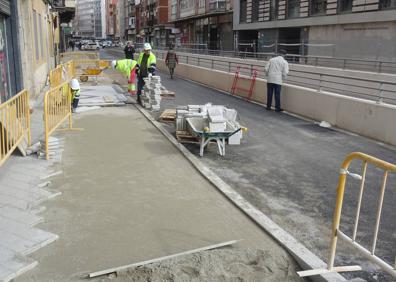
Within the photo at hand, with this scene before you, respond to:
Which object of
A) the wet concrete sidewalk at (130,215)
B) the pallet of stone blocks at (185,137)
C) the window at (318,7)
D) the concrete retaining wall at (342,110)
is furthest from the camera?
the window at (318,7)

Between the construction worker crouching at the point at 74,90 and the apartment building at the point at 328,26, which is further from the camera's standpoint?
the apartment building at the point at 328,26

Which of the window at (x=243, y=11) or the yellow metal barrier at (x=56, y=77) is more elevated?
the window at (x=243, y=11)

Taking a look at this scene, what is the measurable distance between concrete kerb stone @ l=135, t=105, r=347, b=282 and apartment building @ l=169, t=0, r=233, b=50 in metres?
38.0

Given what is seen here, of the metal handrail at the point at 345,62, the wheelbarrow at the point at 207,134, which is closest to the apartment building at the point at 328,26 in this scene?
the metal handrail at the point at 345,62

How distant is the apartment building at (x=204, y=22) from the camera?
50.0m

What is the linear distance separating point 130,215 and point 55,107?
14.2 feet

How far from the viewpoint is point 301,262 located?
14.0ft

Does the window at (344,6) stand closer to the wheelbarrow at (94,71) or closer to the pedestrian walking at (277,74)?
the wheelbarrow at (94,71)

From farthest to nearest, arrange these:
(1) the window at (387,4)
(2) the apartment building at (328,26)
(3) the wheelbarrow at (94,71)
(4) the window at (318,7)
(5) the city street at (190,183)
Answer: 1. (4) the window at (318,7)
2. (2) the apartment building at (328,26)
3. (1) the window at (387,4)
4. (3) the wheelbarrow at (94,71)
5. (5) the city street at (190,183)

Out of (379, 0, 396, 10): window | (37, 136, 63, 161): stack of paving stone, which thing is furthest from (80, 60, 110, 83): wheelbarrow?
(379, 0, 396, 10): window

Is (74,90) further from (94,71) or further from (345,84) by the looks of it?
(94,71)

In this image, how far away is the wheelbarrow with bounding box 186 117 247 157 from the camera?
8109 millimetres

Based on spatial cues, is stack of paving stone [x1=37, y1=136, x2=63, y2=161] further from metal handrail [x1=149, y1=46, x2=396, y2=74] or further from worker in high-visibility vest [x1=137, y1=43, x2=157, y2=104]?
metal handrail [x1=149, y1=46, x2=396, y2=74]

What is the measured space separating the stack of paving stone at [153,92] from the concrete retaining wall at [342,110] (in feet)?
12.3
